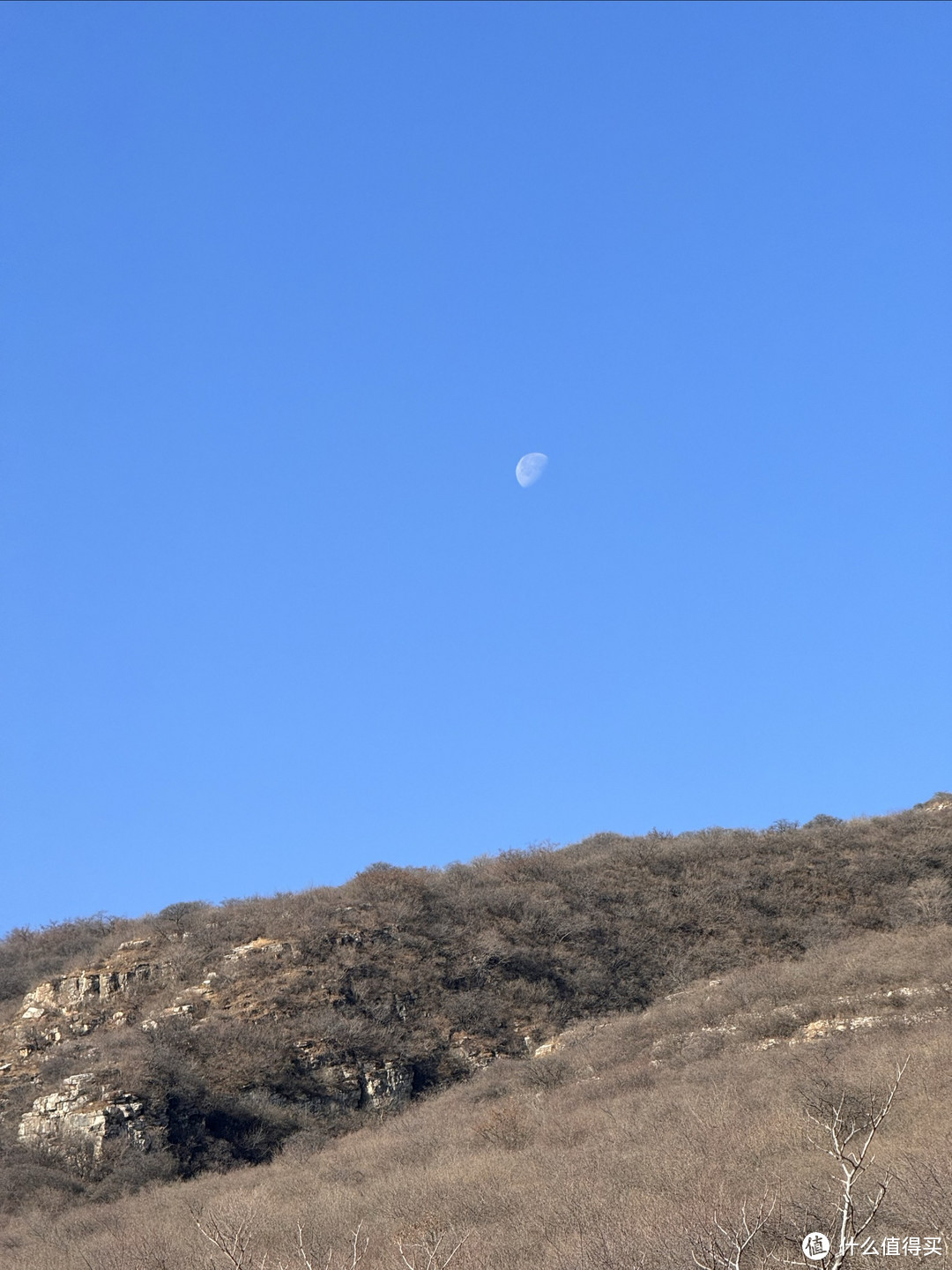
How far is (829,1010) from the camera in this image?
79.6ft

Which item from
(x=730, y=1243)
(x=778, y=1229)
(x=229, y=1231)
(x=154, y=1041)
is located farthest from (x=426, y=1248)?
(x=154, y=1041)

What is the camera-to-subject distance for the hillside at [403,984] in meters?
24.3

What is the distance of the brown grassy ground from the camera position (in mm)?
12500

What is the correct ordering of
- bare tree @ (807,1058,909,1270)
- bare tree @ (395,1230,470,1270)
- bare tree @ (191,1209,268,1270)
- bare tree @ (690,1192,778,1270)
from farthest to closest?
bare tree @ (191,1209,268,1270)
bare tree @ (395,1230,470,1270)
bare tree @ (807,1058,909,1270)
bare tree @ (690,1192,778,1270)

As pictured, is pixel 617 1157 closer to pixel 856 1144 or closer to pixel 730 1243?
pixel 856 1144

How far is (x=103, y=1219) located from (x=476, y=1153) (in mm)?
7223

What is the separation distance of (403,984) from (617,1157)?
16.8 meters

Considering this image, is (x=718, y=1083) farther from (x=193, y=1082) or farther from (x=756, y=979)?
(x=193, y=1082)

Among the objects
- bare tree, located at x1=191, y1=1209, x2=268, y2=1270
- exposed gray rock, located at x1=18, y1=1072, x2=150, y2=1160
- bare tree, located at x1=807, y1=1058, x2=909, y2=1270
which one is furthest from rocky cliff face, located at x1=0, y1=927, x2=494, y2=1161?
bare tree, located at x1=807, y1=1058, x2=909, y2=1270

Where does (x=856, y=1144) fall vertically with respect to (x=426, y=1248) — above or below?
below

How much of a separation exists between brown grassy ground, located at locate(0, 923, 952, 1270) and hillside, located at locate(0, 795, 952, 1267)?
1.05 feet

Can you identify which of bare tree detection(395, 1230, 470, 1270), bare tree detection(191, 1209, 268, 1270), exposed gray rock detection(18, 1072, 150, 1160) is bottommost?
bare tree detection(395, 1230, 470, 1270)

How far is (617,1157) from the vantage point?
53.9 feet

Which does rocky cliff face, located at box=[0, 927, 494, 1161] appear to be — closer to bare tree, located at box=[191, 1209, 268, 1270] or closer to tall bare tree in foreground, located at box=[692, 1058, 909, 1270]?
bare tree, located at box=[191, 1209, 268, 1270]
